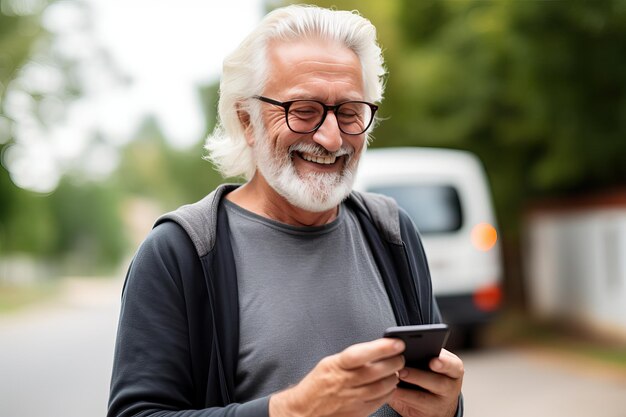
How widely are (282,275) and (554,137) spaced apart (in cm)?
1037

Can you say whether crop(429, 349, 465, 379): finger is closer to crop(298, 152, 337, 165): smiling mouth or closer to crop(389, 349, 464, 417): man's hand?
crop(389, 349, 464, 417): man's hand

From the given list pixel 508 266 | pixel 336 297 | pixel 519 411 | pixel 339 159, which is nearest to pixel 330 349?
pixel 336 297

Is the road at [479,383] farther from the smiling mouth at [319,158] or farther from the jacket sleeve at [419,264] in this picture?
the smiling mouth at [319,158]

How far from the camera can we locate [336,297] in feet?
7.27

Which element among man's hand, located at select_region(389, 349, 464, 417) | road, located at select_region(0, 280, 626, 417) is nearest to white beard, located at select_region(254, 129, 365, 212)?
man's hand, located at select_region(389, 349, 464, 417)

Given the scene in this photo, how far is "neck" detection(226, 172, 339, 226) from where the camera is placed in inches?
91.1

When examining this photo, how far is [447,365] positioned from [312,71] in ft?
2.78

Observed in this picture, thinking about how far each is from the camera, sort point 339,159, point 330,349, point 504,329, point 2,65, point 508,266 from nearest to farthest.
Result: 1. point 330,349
2. point 339,159
3. point 504,329
4. point 508,266
5. point 2,65

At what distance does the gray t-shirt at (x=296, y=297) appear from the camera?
6.82 feet

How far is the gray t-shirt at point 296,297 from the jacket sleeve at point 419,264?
0.12m

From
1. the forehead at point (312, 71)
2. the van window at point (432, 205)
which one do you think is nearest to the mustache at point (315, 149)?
the forehead at point (312, 71)

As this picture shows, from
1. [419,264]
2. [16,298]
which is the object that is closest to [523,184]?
[419,264]

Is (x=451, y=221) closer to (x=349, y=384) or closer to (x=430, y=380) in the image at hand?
(x=430, y=380)

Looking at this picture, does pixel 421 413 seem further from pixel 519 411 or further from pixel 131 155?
pixel 131 155
